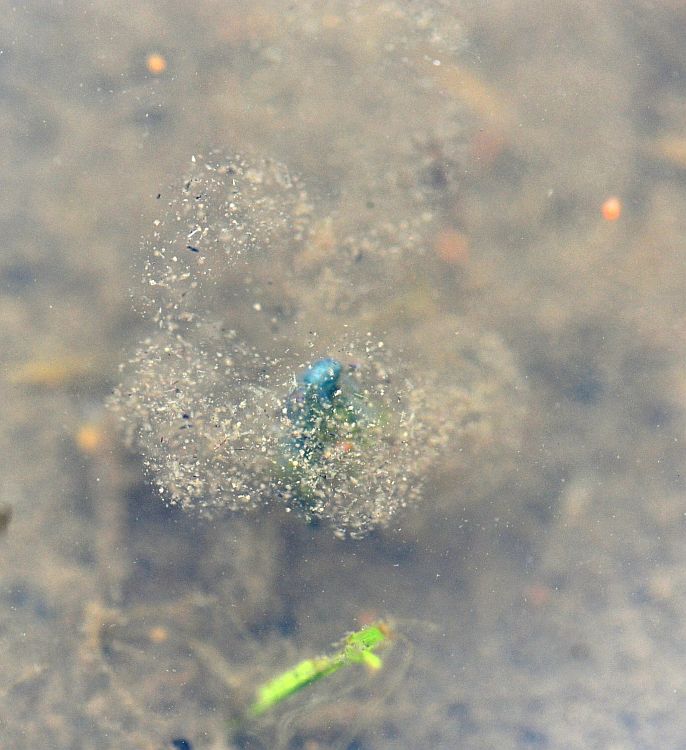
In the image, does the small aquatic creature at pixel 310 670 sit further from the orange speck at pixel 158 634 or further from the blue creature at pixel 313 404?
the blue creature at pixel 313 404

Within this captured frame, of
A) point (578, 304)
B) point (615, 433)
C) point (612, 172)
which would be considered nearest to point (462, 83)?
point (612, 172)

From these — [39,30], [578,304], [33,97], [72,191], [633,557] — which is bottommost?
[633,557]

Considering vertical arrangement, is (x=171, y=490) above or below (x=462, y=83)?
below

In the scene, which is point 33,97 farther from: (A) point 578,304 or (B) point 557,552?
(B) point 557,552

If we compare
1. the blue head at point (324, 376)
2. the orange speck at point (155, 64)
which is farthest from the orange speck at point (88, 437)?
the orange speck at point (155, 64)

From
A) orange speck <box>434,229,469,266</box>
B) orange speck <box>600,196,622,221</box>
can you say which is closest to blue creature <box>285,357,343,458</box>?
orange speck <box>434,229,469,266</box>
